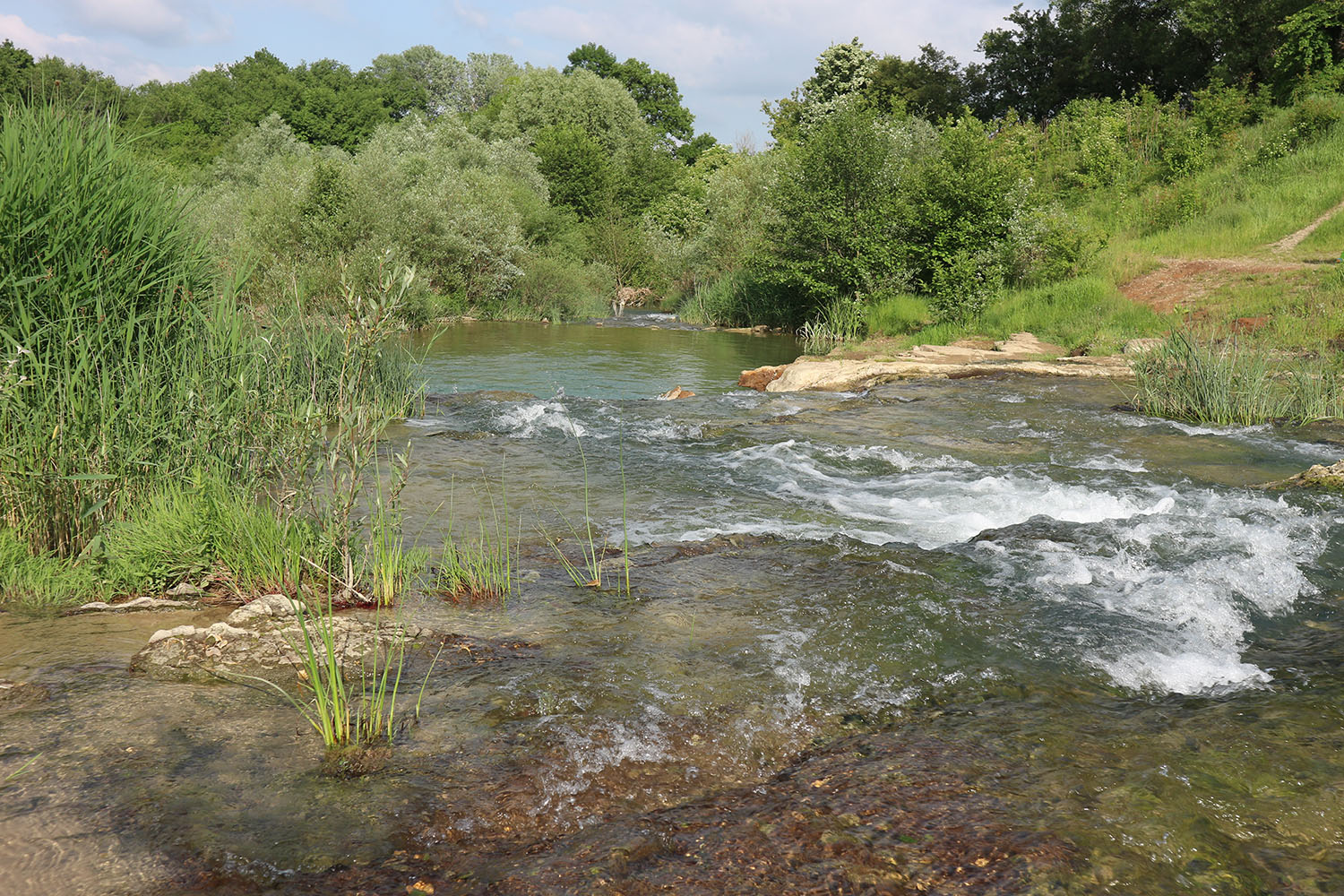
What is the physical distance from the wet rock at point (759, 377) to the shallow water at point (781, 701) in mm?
9272

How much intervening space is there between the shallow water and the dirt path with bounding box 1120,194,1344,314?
11.9 metres

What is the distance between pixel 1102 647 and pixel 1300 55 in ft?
100

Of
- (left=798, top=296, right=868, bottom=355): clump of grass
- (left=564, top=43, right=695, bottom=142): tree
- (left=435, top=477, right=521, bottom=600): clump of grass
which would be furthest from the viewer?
(left=564, top=43, right=695, bottom=142): tree

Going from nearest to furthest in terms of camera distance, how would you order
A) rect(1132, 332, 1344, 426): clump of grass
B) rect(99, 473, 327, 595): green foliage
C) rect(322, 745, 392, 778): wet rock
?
rect(322, 745, 392, 778): wet rock → rect(99, 473, 327, 595): green foliage → rect(1132, 332, 1344, 426): clump of grass

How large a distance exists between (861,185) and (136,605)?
23275mm

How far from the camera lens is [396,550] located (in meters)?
5.10

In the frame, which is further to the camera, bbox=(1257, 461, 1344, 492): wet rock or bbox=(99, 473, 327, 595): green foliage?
bbox=(1257, 461, 1344, 492): wet rock

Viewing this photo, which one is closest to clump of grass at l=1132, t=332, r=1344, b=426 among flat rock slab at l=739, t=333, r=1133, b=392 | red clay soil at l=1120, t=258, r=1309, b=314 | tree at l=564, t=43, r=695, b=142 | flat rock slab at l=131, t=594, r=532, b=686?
flat rock slab at l=739, t=333, r=1133, b=392

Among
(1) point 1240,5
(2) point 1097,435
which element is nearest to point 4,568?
(2) point 1097,435

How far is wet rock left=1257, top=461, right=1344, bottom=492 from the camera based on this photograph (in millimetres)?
8003

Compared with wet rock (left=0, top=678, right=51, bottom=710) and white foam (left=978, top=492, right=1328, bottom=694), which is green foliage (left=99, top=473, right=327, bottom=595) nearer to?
wet rock (left=0, top=678, right=51, bottom=710)

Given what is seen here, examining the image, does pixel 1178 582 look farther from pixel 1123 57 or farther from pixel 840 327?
pixel 1123 57

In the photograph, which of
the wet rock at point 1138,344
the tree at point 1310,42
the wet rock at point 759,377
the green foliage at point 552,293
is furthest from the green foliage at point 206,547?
the tree at point 1310,42

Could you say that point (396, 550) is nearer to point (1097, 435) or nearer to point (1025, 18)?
point (1097, 435)
